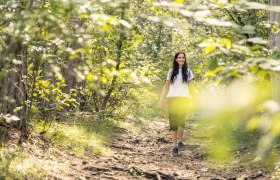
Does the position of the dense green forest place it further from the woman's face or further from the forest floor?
the woman's face

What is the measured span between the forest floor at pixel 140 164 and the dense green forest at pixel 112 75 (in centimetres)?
16

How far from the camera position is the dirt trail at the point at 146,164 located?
6.27 metres

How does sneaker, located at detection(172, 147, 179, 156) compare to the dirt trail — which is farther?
sneaker, located at detection(172, 147, 179, 156)

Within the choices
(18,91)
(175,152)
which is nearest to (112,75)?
(18,91)

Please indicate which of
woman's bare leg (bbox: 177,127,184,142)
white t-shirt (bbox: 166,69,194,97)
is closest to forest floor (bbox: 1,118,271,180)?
woman's bare leg (bbox: 177,127,184,142)

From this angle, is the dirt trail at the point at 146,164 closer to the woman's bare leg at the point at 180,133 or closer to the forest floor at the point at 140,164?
the forest floor at the point at 140,164

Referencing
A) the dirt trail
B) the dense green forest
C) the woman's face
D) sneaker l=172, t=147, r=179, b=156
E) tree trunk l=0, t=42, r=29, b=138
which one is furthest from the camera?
sneaker l=172, t=147, r=179, b=156

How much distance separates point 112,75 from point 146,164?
510cm

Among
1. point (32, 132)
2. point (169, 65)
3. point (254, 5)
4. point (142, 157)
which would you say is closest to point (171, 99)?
point (142, 157)

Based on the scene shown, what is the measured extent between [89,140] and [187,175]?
2.58 meters

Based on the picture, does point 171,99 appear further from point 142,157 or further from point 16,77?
point 16,77

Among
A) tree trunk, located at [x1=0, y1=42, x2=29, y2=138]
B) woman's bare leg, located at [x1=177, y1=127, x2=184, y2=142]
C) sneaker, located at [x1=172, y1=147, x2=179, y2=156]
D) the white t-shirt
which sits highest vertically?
tree trunk, located at [x1=0, y1=42, x2=29, y2=138]

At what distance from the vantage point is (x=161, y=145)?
9.75m

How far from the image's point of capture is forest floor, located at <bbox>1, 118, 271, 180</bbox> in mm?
6047
